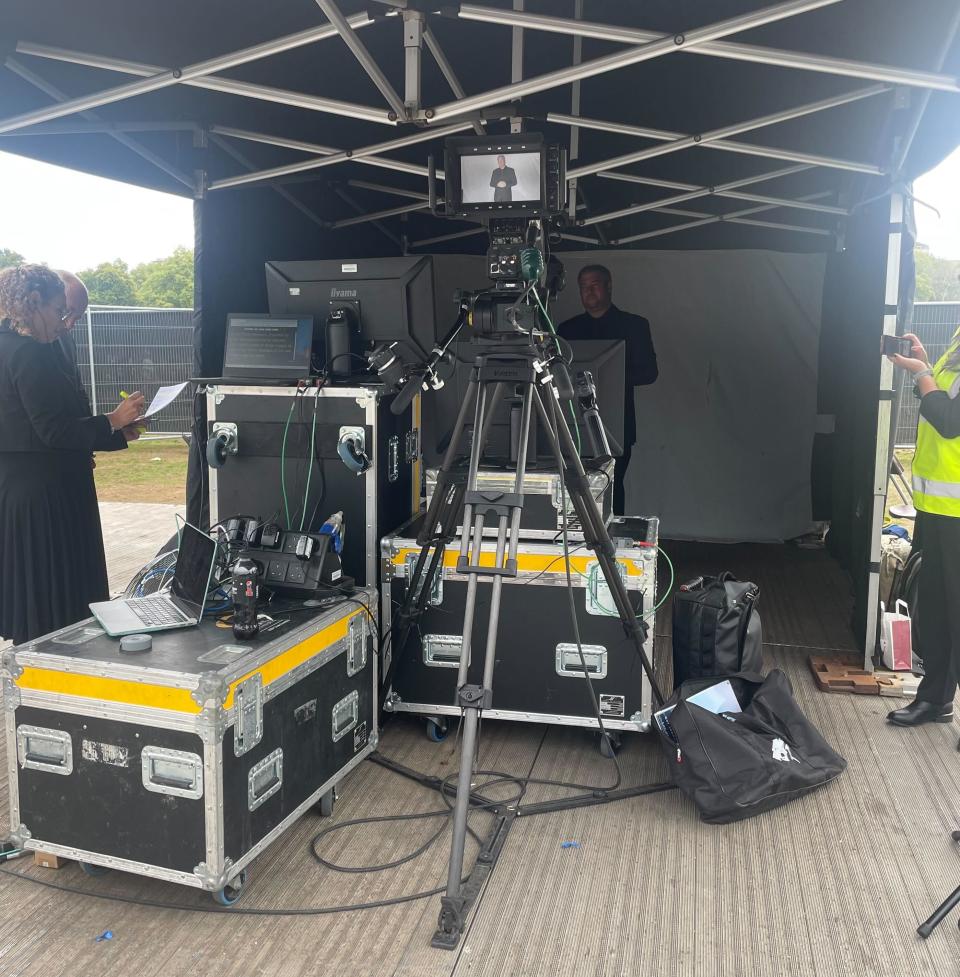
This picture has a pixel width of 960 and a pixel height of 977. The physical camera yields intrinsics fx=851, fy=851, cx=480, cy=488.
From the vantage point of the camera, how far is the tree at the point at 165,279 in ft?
94.6

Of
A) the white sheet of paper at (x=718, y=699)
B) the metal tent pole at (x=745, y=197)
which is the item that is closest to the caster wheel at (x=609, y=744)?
the white sheet of paper at (x=718, y=699)

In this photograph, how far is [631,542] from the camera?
116 inches

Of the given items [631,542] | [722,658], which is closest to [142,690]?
[631,542]

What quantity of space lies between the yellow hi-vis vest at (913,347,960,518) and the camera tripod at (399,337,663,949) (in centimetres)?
111

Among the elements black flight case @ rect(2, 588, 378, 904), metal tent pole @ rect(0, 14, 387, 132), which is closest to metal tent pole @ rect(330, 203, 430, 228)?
metal tent pole @ rect(0, 14, 387, 132)

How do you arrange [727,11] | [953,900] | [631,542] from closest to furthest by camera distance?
1. [953,900]
2. [727,11]
3. [631,542]

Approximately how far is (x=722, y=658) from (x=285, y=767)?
1.53m

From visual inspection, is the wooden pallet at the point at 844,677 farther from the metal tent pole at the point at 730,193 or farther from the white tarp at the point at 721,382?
the white tarp at the point at 721,382

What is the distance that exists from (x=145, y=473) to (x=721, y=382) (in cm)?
663

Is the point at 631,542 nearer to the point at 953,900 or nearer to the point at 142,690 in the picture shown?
the point at 953,900

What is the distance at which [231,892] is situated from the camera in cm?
207

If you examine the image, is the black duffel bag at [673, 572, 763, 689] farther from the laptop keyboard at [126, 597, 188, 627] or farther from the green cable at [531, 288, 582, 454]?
the laptop keyboard at [126, 597, 188, 627]

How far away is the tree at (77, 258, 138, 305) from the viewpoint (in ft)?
95.7

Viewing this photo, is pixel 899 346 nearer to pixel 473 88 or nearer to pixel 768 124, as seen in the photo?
pixel 768 124
